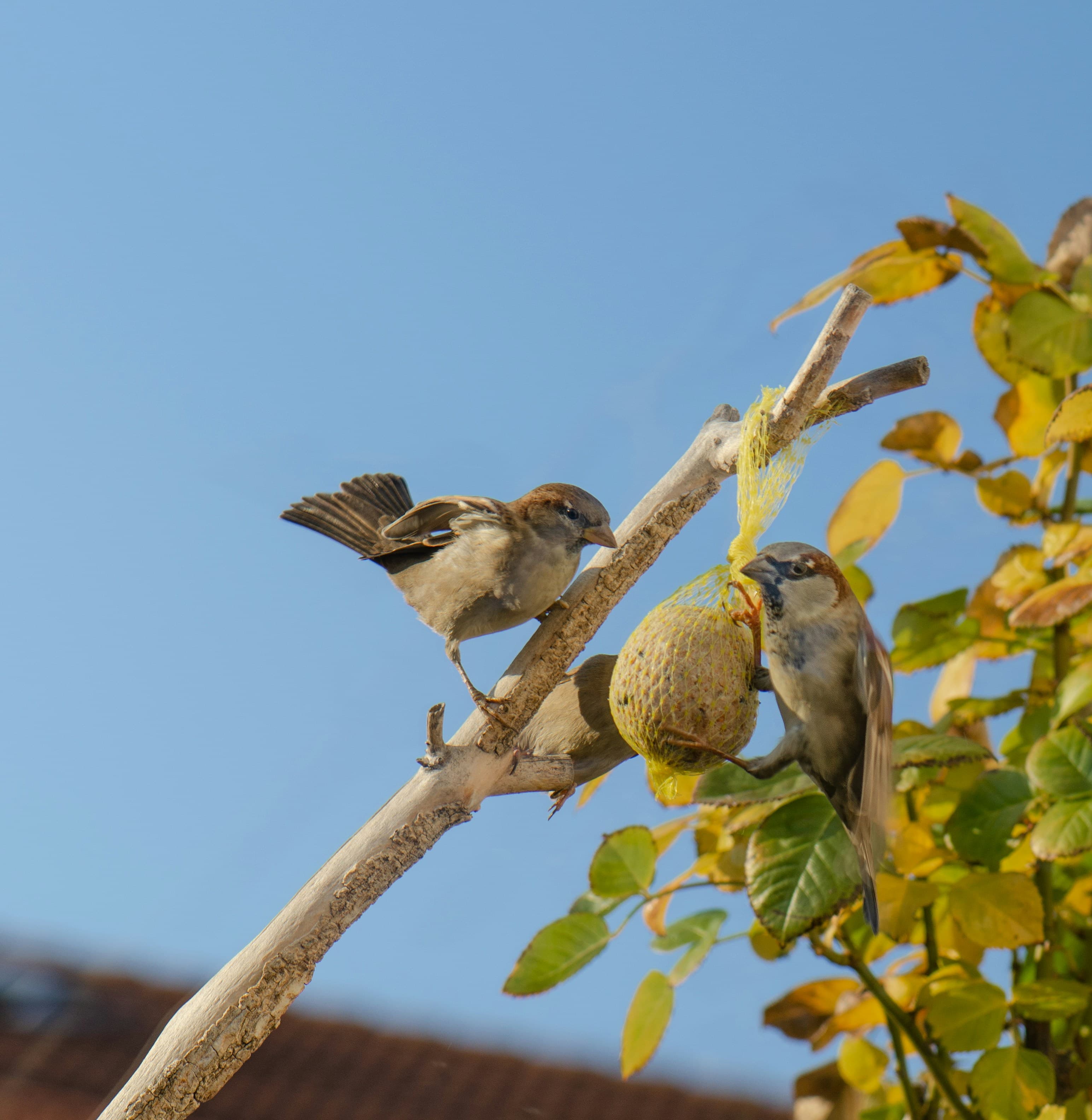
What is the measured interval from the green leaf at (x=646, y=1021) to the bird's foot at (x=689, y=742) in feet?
1.42

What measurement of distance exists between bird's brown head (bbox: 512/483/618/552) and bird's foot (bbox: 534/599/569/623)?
0.09 m

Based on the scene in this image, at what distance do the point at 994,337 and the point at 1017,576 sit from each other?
37 centimetres

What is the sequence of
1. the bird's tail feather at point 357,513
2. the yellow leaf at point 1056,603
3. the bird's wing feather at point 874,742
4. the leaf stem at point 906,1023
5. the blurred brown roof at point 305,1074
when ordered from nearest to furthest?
the bird's wing feather at point 874,742 < the yellow leaf at point 1056,603 < the leaf stem at point 906,1023 < the bird's tail feather at point 357,513 < the blurred brown roof at point 305,1074

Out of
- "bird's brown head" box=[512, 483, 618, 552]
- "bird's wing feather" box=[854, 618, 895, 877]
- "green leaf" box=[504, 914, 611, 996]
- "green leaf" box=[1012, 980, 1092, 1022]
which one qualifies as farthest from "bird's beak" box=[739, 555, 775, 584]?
"green leaf" box=[1012, 980, 1092, 1022]

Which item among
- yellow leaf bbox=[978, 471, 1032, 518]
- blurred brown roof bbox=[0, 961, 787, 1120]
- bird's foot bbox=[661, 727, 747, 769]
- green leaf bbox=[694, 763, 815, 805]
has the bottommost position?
blurred brown roof bbox=[0, 961, 787, 1120]

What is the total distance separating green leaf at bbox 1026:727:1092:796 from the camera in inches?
52.1

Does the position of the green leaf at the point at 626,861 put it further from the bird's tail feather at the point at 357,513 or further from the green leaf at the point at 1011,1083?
the bird's tail feather at the point at 357,513

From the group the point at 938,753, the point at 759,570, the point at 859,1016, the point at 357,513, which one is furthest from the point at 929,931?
the point at 357,513

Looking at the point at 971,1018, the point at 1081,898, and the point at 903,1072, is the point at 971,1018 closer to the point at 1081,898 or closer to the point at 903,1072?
the point at 903,1072

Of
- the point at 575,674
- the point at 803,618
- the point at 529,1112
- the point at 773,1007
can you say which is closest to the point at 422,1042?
the point at 529,1112

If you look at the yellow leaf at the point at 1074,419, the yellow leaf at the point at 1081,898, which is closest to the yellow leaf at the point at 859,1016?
the yellow leaf at the point at 1081,898

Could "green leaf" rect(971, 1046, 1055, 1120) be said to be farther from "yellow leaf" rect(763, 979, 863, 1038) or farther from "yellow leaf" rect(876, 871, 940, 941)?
"yellow leaf" rect(763, 979, 863, 1038)

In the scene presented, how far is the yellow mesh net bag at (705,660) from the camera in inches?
50.8

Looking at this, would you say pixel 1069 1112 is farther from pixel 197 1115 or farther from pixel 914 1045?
pixel 197 1115
